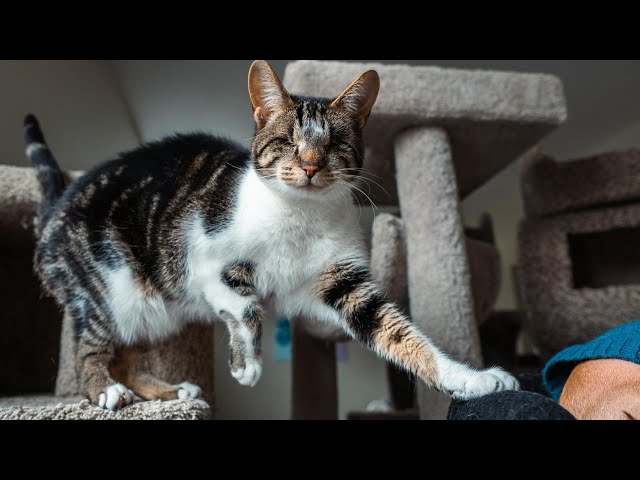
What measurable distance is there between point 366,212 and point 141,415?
2.03 feet

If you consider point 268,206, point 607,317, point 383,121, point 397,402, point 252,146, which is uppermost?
point 383,121

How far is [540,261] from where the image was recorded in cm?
140

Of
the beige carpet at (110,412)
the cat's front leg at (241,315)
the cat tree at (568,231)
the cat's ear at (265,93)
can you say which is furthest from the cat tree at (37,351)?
the cat tree at (568,231)

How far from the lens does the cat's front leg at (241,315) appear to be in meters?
0.80

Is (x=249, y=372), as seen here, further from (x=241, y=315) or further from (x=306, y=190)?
(x=306, y=190)

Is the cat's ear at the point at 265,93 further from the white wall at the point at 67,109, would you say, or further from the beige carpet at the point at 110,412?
the white wall at the point at 67,109

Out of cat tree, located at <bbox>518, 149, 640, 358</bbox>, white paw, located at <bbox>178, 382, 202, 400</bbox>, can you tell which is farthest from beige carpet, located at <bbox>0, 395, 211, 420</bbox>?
cat tree, located at <bbox>518, 149, 640, 358</bbox>

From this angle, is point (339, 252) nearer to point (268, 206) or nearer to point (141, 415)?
point (268, 206)

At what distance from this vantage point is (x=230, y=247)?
2.74 feet

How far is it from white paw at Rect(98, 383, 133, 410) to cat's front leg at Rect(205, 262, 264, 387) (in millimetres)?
187

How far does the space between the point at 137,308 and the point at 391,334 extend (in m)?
0.48
